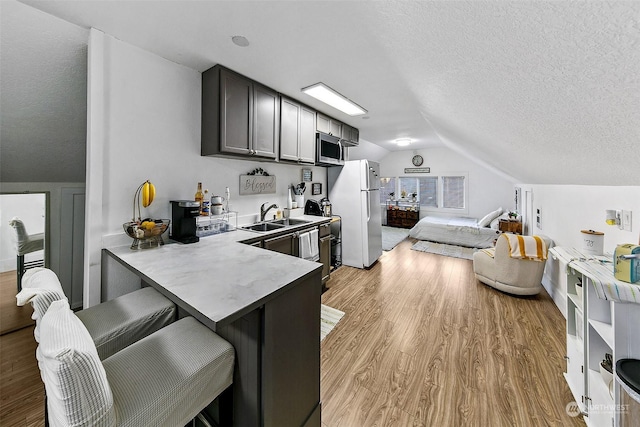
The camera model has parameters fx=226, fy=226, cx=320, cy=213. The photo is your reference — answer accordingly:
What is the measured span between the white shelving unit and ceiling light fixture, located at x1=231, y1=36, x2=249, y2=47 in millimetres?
2547

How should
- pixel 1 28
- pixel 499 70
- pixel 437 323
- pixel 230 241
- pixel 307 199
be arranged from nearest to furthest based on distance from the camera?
pixel 499 70 < pixel 1 28 < pixel 230 241 < pixel 437 323 < pixel 307 199

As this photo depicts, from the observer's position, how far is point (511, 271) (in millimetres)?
2773

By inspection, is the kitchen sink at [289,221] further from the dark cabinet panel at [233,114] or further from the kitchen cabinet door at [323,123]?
the kitchen cabinet door at [323,123]

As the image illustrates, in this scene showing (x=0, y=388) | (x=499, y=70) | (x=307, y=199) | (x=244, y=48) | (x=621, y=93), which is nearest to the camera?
(x=621, y=93)

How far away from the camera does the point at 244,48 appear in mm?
1802

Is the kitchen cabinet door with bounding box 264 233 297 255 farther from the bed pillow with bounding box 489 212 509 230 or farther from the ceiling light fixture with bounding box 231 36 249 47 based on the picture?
the bed pillow with bounding box 489 212 509 230

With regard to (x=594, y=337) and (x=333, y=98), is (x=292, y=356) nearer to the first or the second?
(x=594, y=337)

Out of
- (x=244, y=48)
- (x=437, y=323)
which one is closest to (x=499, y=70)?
(x=244, y=48)

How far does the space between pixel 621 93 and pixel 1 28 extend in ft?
9.76

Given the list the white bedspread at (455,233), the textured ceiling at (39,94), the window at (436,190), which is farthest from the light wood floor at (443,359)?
the window at (436,190)

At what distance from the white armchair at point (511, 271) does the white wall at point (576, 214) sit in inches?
7.2

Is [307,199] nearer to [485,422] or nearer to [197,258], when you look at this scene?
[197,258]

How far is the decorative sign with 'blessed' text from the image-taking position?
2773mm

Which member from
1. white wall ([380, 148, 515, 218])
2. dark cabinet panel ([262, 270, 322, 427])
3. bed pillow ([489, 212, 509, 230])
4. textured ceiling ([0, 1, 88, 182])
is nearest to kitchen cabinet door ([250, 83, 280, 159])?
textured ceiling ([0, 1, 88, 182])
